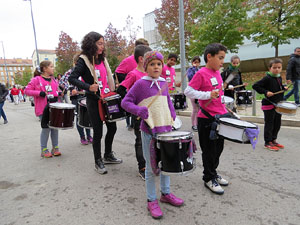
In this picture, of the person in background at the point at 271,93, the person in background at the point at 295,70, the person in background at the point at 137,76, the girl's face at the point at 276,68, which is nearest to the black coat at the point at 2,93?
the person in background at the point at 137,76

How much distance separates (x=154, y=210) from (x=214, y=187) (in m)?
0.90

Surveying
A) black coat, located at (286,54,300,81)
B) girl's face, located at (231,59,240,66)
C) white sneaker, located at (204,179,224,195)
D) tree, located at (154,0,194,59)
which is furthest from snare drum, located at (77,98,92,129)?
tree, located at (154,0,194,59)

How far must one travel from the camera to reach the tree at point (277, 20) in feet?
46.5

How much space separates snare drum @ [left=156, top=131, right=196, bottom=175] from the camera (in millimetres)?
2145

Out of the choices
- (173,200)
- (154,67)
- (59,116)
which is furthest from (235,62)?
(59,116)

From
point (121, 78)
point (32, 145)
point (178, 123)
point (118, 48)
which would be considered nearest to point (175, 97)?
point (121, 78)

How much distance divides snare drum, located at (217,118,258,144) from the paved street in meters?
0.78

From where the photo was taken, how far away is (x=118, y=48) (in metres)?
23.7

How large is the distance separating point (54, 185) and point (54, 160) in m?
1.20

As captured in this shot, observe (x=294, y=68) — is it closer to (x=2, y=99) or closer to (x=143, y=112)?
(x=143, y=112)

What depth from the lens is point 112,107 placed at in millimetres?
3420

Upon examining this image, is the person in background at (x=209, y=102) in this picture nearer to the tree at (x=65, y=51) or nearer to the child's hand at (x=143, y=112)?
the child's hand at (x=143, y=112)

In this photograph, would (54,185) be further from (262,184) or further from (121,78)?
(262,184)

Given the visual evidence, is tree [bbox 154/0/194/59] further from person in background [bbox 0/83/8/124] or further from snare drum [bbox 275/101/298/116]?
snare drum [bbox 275/101/298/116]
